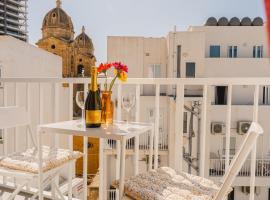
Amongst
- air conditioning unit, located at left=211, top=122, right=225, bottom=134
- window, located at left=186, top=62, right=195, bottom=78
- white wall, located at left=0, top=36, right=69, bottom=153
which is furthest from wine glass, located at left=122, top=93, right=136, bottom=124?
window, located at left=186, top=62, right=195, bottom=78

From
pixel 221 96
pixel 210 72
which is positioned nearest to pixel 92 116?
pixel 210 72

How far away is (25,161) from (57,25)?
97.5 feet

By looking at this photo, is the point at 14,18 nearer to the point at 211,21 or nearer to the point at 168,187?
the point at 211,21

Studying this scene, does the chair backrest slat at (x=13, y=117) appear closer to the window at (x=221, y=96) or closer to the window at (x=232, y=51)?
the window at (x=221, y=96)

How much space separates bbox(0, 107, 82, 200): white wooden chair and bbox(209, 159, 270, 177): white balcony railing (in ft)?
33.6

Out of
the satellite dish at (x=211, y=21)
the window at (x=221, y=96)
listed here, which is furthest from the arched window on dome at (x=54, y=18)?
the window at (x=221, y=96)

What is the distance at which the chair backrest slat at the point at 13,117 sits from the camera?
241 cm

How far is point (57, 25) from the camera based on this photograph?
98.5 feet

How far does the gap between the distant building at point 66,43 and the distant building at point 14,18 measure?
1747 centimetres

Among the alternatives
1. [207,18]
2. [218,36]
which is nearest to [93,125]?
[218,36]

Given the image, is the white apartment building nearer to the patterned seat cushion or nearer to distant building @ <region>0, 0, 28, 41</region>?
the patterned seat cushion

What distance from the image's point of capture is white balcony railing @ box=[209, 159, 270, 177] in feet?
37.8

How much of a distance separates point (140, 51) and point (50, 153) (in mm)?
11439

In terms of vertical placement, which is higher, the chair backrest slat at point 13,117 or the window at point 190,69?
the window at point 190,69
